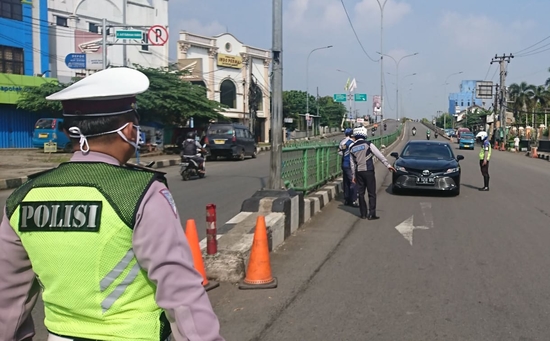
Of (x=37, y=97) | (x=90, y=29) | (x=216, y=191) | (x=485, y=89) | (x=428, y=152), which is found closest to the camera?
(x=216, y=191)

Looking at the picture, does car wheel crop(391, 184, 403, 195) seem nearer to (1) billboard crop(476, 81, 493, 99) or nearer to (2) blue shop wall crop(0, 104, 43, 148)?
(2) blue shop wall crop(0, 104, 43, 148)

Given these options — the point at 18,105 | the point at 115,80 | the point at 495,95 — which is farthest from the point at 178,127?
the point at 495,95

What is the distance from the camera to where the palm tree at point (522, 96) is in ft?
259

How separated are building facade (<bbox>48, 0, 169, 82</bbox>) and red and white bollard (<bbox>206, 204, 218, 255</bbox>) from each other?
25185 mm

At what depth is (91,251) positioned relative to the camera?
170 cm

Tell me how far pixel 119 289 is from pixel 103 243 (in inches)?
6.1

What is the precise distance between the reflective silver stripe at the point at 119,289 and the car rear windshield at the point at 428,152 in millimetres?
13684

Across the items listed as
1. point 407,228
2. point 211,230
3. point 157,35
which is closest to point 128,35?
point 157,35

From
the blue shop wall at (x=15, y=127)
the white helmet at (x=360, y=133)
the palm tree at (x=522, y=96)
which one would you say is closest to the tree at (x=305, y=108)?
the palm tree at (x=522, y=96)

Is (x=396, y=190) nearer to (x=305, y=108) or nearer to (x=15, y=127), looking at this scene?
(x=15, y=127)

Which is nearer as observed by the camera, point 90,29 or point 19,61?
point 19,61

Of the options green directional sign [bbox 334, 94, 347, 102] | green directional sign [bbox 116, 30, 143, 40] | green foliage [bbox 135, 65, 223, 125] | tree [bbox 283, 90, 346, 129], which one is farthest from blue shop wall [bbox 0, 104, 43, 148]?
tree [bbox 283, 90, 346, 129]

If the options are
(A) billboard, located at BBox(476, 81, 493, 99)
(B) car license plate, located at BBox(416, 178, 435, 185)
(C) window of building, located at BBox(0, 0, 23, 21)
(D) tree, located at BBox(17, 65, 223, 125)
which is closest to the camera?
(B) car license plate, located at BBox(416, 178, 435, 185)

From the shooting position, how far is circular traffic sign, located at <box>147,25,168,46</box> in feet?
88.9
